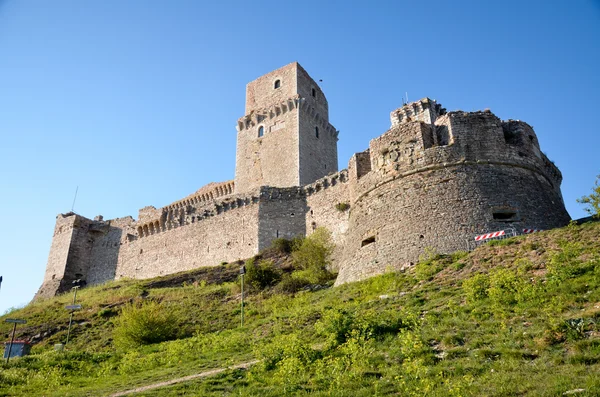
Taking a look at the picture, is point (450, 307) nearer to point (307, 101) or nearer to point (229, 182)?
point (307, 101)

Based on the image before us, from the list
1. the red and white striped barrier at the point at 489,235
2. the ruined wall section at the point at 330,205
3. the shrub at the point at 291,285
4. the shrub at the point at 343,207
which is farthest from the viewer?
the shrub at the point at 343,207

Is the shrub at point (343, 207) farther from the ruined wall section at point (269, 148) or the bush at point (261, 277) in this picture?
the ruined wall section at point (269, 148)

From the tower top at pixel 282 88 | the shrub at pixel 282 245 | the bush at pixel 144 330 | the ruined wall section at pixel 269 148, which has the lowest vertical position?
the bush at pixel 144 330

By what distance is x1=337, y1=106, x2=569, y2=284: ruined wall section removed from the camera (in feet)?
48.9

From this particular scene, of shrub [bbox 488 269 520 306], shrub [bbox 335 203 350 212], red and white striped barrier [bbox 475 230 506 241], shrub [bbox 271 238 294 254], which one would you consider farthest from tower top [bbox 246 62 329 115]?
shrub [bbox 488 269 520 306]

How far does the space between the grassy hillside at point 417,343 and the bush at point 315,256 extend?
15.8 feet

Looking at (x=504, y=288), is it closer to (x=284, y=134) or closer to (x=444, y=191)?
(x=444, y=191)

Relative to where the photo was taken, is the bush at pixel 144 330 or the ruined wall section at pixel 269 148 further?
the ruined wall section at pixel 269 148

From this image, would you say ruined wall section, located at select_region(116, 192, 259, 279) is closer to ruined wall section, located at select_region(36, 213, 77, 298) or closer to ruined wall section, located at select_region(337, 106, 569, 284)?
ruined wall section, located at select_region(36, 213, 77, 298)

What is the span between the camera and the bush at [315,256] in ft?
71.0

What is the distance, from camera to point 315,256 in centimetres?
2356

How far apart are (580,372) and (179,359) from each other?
8.76 metres

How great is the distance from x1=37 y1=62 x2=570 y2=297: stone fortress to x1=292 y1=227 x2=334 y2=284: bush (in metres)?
0.68

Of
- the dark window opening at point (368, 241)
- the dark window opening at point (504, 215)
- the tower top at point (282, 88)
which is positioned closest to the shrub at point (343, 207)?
the dark window opening at point (368, 241)
